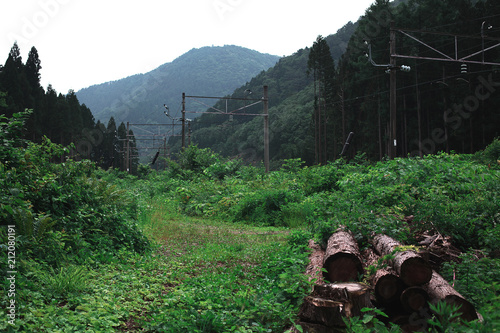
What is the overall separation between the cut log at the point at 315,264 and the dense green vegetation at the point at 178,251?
143 millimetres

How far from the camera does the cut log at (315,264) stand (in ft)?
17.2

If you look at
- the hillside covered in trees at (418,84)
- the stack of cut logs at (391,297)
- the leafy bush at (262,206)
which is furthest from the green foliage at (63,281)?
the hillside covered in trees at (418,84)

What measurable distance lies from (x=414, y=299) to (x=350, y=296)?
2.49 feet

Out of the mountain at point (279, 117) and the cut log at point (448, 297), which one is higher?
the mountain at point (279, 117)

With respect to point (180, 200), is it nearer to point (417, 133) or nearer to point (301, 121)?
point (417, 133)

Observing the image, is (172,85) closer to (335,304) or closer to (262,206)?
(262,206)

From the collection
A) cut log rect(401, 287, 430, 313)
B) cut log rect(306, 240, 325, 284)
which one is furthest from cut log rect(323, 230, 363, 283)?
cut log rect(401, 287, 430, 313)

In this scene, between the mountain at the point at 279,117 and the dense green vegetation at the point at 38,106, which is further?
the mountain at the point at 279,117

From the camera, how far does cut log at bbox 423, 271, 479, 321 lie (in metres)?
3.67

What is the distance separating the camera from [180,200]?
17016 mm

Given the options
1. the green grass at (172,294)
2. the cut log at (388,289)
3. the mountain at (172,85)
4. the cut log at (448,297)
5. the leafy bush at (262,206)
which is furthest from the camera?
the mountain at (172,85)

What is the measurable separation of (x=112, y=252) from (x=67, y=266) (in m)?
1.30

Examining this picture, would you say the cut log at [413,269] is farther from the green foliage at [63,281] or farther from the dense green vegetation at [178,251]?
the green foliage at [63,281]

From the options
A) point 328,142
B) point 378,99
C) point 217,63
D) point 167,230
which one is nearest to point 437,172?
point 167,230
